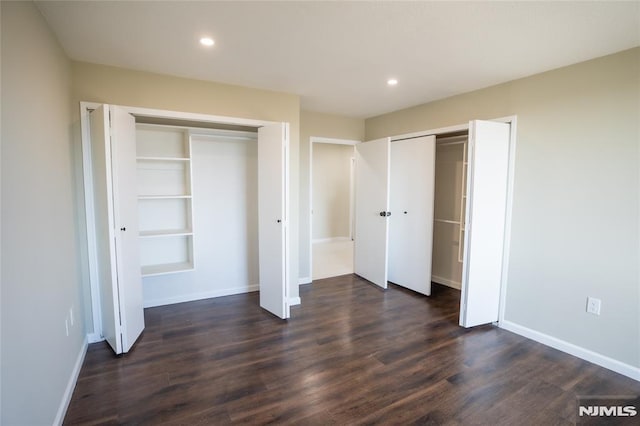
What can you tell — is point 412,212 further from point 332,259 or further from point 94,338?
point 94,338

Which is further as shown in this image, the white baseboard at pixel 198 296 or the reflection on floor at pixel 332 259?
the reflection on floor at pixel 332 259

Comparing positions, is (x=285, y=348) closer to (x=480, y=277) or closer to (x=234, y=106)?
(x=480, y=277)

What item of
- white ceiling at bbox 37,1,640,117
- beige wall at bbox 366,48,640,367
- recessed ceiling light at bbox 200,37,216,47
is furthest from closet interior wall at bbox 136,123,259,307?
beige wall at bbox 366,48,640,367

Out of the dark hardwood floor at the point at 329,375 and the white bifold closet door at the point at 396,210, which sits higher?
the white bifold closet door at the point at 396,210

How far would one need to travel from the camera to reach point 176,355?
2.63 meters

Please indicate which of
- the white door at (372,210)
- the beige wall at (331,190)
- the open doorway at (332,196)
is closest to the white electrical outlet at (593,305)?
the white door at (372,210)

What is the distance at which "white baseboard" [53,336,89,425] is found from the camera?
1.86 meters

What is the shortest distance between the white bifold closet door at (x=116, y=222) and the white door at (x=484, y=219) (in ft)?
10.2

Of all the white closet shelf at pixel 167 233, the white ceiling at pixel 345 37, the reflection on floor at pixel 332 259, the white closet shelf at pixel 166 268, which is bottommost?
the reflection on floor at pixel 332 259

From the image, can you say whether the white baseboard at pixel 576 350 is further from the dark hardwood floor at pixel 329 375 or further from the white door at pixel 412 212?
the white door at pixel 412 212

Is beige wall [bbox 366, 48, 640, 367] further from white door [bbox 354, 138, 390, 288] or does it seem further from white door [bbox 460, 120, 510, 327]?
white door [bbox 354, 138, 390, 288]

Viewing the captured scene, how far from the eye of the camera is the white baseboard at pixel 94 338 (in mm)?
2805

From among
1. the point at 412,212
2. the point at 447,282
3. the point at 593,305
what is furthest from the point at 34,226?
the point at 447,282

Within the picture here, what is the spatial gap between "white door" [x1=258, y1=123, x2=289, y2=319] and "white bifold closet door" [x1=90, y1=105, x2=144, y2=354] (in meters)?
1.22
